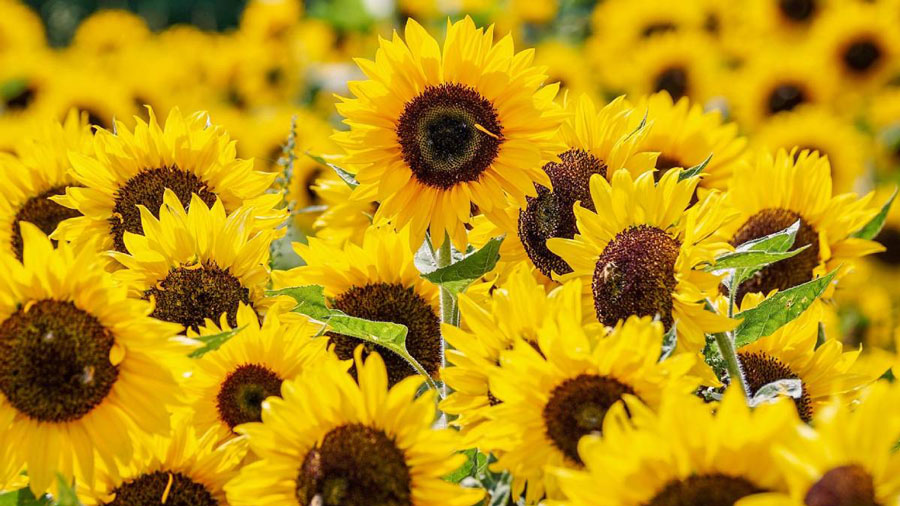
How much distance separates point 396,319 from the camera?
1090 millimetres

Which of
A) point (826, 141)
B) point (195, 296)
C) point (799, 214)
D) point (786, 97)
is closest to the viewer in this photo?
point (195, 296)

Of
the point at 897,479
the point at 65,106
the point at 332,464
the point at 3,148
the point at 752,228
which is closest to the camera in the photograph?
the point at 897,479

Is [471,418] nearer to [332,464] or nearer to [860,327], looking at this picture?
[332,464]

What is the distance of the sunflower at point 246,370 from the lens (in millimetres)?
937

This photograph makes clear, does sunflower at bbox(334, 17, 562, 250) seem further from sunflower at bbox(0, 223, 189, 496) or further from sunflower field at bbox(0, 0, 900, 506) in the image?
sunflower at bbox(0, 223, 189, 496)

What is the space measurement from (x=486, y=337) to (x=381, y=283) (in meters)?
0.24

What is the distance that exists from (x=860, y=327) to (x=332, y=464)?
1.85 metres

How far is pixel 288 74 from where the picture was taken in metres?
3.93

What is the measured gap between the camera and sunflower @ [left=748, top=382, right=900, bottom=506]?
625mm

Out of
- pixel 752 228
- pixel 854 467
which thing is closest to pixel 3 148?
pixel 752 228

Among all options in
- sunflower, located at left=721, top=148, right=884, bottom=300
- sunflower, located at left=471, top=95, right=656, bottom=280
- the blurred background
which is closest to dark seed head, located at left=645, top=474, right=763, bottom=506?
sunflower, located at left=471, top=95, right=656, bottom=280

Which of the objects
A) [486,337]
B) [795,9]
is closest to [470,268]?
[486,337]

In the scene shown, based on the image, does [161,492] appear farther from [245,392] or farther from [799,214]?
[799,214]

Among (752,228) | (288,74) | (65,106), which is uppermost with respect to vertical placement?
(288,74)
